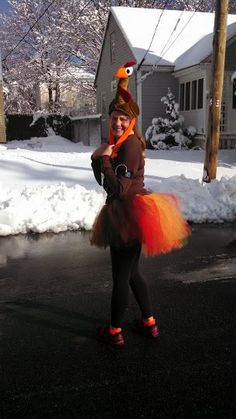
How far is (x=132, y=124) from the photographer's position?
345cm

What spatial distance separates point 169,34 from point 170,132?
6.01 m

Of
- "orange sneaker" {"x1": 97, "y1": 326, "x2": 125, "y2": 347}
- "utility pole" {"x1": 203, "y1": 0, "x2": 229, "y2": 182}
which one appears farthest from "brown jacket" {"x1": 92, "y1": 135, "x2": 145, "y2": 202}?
"utility pole" {"x1": 203, "y1": 0, "x2": 229, "y2": 182}

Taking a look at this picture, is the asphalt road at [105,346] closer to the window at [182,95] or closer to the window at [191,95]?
the window at [191,95]

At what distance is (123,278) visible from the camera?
11.6 feet

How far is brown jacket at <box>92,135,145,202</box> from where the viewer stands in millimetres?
3301

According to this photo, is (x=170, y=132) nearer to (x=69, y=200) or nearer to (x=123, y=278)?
(x=69, y=200)

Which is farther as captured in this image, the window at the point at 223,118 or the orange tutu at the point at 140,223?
the window at the point at 223,118

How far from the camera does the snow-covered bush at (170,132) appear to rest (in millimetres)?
20562

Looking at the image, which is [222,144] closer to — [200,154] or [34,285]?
[200,154]

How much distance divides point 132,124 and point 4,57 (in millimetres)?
38356

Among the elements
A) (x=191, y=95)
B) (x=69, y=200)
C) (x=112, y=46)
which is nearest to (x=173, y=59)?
(x=191, y=95)

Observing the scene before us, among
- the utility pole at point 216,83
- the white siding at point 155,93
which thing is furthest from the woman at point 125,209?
the white siding at point 155,93

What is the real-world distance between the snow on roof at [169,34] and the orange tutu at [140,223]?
18.1 metres

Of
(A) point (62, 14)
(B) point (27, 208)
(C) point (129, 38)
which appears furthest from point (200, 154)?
(A) point (62, 14)
